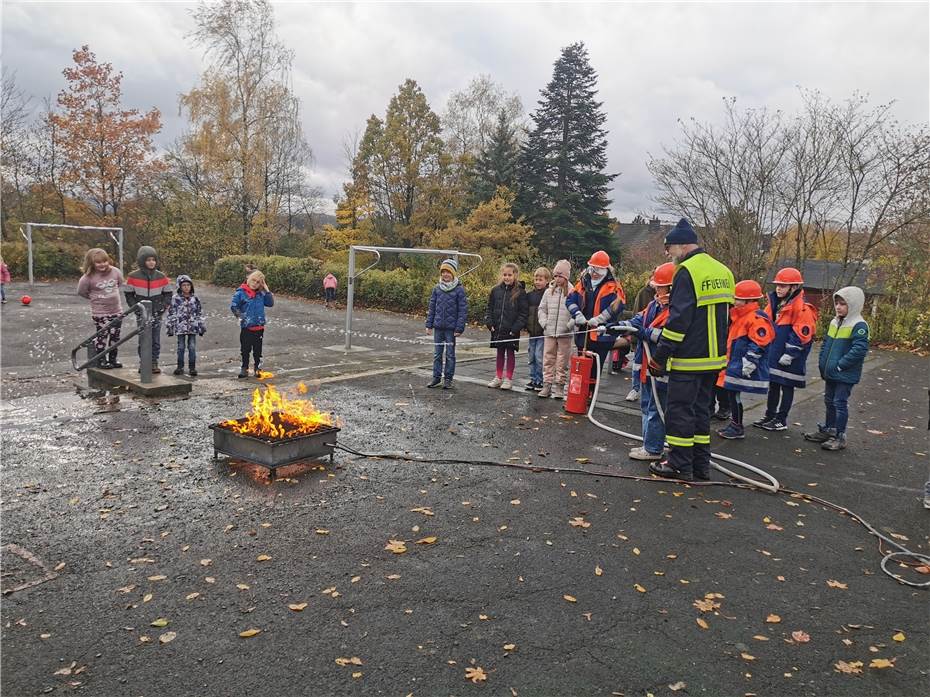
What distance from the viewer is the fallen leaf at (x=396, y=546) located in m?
4.29

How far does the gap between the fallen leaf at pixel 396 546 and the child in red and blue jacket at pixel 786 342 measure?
5587 millimetres

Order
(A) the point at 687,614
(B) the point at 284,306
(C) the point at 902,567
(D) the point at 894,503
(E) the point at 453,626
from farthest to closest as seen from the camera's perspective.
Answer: (B) the point at 284,306, (D) the point at 894,503, (C) the point at 902,567, (A) the point at 687,614, (E) the point at 453,626

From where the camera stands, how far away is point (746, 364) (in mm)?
7559

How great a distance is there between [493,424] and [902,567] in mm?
4374

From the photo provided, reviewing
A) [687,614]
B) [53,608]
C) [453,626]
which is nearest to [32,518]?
[53,608]

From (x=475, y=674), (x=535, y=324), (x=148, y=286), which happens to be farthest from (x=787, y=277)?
(x=148, y=286)

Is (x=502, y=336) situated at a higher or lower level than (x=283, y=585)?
higher

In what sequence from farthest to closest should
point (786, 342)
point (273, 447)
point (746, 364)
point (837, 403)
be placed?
point (786, 342) → point (746, 364) → point (837, 403) → point (273, 447)

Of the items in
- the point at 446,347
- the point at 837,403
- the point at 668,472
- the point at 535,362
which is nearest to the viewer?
the point at 668,472

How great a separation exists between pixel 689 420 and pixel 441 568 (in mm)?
2874

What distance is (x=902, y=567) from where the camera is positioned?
4352 millimetres

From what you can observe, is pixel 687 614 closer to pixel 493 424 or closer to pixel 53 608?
pixel 53 608

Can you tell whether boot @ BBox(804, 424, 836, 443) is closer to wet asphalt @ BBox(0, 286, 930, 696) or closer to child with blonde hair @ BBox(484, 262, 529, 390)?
wet asphalt @ BBox(0, 286, 930, 696)

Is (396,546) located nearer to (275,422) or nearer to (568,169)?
(275,422)
